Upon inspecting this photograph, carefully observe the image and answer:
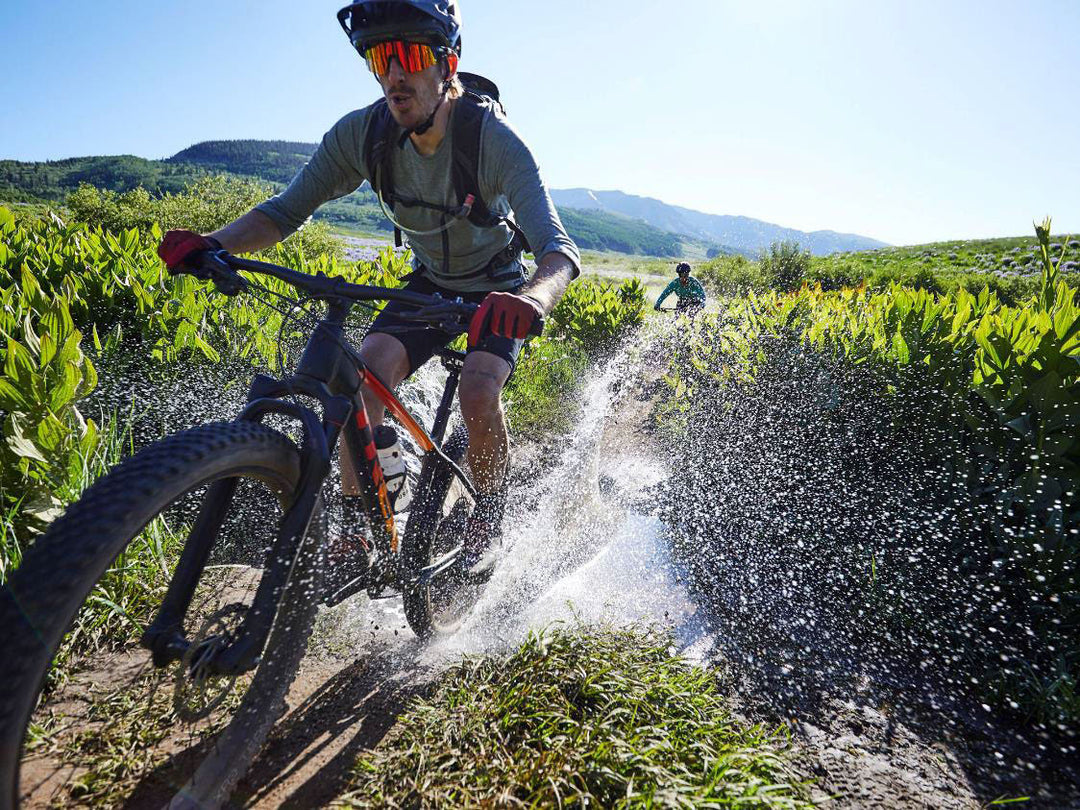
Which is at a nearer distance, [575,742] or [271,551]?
[271,551]

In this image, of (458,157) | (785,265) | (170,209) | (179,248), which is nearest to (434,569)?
(179,248)

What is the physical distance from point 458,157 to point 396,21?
56 centimetres

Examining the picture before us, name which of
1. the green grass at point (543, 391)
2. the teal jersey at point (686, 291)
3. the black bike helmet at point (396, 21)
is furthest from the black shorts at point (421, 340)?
the teal jersey at point (686, 291)

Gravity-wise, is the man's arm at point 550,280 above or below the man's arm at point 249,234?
below

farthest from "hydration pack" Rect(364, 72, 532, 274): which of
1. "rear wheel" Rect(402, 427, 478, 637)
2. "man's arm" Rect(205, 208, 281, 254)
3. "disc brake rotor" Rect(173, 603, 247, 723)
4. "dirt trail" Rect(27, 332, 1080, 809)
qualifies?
"dirt trail" Rect(27, 332, 1080, 809)

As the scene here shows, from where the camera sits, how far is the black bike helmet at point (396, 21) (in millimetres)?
2223

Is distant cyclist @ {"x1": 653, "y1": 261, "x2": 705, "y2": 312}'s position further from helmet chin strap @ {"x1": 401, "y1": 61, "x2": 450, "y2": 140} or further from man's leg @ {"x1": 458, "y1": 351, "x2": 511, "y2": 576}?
helmet chin strap @ {"x1": 401, "y1": 61, "x2": 450, "y2": 140}

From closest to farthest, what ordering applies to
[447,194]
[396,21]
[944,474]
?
[396,21], [447,194], [944,474]

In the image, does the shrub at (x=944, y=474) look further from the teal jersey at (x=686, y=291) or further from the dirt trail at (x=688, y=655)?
the teal jersey at (x=686, y=291)

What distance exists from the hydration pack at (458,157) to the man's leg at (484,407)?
60 cm

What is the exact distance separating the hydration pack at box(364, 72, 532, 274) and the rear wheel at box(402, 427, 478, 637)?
42.8 inches

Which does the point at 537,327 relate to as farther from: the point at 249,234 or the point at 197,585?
the point at 249,234

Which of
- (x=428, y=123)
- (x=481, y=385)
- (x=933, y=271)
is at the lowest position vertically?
(x=481, y=385)

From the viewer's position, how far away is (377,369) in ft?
8.37
